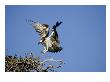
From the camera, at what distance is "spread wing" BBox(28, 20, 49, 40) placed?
3473 millimetres

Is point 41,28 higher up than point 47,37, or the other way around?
point 41,28

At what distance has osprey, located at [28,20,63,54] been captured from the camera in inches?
137

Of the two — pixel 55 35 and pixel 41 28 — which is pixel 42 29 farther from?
pixel 55 35

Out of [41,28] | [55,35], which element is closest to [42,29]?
[41,28]

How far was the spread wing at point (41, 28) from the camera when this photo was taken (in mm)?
3473

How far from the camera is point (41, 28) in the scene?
3.48 meters

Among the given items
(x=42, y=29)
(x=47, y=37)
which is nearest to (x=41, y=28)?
(x=42, y=29)

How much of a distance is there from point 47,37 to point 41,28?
134mm

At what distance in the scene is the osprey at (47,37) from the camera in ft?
11.4

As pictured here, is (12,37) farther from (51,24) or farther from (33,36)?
(51,24)
